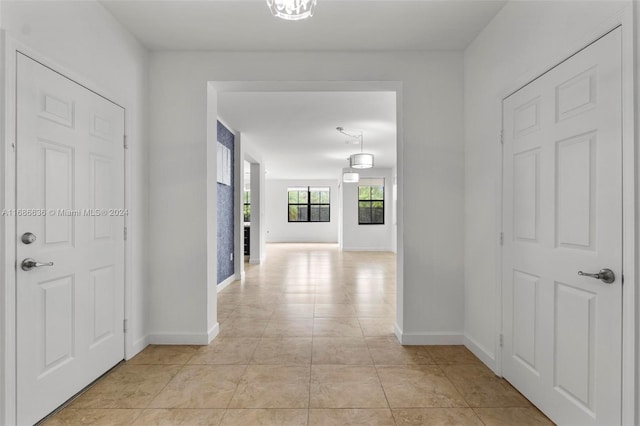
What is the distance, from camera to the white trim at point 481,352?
265 cm

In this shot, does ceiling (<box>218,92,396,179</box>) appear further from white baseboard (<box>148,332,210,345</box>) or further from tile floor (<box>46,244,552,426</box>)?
white baseboard (<box>148,332,210,345</box>)

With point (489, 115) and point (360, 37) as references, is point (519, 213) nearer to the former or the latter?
point (489, 115)

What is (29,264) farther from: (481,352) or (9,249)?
(481,352)

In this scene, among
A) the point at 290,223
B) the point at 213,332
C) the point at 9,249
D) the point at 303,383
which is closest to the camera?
the point at 9,249

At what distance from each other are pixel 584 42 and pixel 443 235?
179 cm

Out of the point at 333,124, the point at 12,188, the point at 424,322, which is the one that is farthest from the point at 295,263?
the point at 12,188

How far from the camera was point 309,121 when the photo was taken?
18.1ft

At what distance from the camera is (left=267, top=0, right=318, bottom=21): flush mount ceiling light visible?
1605 millimetres

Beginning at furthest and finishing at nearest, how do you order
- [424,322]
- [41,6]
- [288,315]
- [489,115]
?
[288,315]
[424,322]
[489,115]
[41,6]

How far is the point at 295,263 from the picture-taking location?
841 centimetres

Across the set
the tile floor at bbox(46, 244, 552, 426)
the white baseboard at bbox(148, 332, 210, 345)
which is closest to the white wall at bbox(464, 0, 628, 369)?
the tile floor at bbox(46, 244, 552, 426)

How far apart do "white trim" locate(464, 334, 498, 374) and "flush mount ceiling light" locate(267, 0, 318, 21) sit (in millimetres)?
2678

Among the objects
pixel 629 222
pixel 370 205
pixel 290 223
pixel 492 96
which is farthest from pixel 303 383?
A: pixel 290 223

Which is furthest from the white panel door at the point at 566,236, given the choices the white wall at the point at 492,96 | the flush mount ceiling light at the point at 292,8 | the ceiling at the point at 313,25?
the flush mount ceiling light at the point at 292,8
